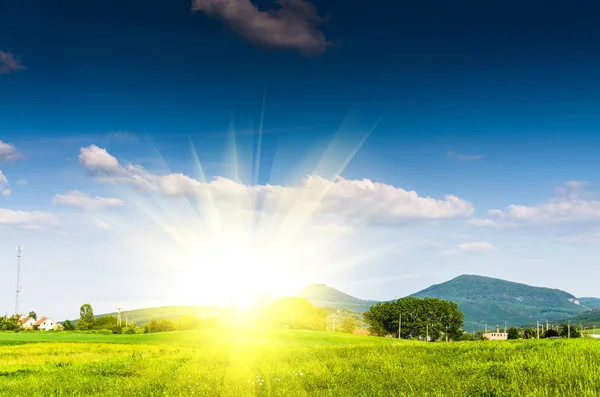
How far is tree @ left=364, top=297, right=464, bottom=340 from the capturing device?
148 metres

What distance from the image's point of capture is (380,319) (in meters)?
156

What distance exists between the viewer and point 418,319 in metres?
150

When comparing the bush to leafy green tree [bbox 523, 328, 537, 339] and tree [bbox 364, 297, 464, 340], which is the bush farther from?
leafy green tree [bbox 523, 328, 537, 339]

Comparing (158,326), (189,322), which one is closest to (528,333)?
(189,322)

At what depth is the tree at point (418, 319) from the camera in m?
148

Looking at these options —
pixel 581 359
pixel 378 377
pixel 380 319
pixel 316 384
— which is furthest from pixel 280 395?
pixel 380 319

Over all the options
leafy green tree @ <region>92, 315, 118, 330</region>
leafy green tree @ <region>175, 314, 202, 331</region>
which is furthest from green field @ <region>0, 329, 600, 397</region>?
leafy green tree @ <region>92, 315, 118, 330</region>

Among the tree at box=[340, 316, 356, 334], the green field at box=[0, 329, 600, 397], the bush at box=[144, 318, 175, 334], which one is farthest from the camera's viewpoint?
the tree at box=[340, 316, 356, 334]

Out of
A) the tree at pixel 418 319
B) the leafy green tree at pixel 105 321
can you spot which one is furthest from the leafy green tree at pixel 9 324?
the tree at pixel 418 319

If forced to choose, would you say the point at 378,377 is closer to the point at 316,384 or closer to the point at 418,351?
the point at 316,384

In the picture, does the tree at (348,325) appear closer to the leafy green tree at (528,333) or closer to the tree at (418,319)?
the tree at (418,319)

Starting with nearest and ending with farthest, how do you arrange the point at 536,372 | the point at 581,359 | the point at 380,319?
the point at 536,372 < the point at 581,359 < the point at 380,319

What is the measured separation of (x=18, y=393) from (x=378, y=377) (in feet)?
38.4

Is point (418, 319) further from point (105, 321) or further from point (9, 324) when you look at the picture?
point (9, 324)
